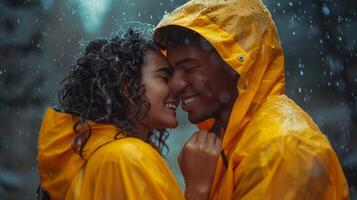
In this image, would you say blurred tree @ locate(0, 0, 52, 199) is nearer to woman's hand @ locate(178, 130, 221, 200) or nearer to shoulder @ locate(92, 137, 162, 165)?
woman's hand @ locate(178, 130, 221, 200)

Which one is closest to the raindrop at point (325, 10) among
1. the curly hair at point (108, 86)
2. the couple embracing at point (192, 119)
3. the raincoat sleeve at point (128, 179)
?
the couple embracing at point (192, 119)

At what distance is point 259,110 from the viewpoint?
288cm

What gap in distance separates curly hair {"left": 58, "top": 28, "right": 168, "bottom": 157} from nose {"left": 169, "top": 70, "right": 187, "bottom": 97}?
0.20 meters

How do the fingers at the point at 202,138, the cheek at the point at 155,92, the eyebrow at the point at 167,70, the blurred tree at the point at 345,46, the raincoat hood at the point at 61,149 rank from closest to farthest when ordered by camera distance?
1. the raincoat hood at the point at 61,149
2. the fingers at the point at 202,138
3. the cheek at the point at 155,92
4. the eyebrow at the point at 167,70
5. the blurred tree at the point at 345,46

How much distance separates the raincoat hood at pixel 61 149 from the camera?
2625mm

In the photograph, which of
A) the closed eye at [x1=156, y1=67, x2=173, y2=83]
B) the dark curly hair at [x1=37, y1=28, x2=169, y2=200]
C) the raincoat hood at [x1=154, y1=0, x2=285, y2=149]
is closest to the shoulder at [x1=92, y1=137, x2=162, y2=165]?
the dark curly hair at [x1=37, y1=28, x2=169, y2=200]

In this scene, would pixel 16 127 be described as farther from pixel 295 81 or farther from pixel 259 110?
pixel 259 110

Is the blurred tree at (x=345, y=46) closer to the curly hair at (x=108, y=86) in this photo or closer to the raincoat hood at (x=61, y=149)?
the curly hair at (x=108, y=86)

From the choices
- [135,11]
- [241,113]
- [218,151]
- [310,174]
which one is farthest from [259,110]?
[135,11]

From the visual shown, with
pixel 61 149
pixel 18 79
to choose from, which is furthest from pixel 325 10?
pixel 61 149

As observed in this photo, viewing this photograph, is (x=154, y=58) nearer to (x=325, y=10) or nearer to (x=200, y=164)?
(x=200, y=164)

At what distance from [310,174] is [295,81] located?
21.3ft

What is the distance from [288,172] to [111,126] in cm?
89

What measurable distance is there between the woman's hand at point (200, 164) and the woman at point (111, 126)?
1.0 inches
